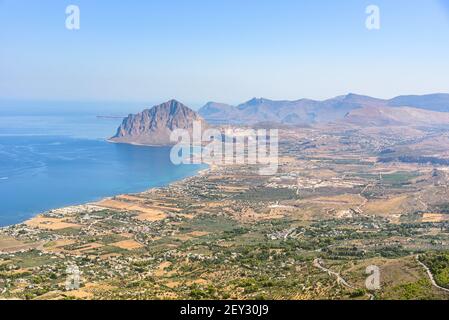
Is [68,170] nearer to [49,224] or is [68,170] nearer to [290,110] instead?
[49,224]

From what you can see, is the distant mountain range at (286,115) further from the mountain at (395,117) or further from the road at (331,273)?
the road at (331,273)

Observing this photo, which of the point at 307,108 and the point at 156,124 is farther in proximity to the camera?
the point at 307,108

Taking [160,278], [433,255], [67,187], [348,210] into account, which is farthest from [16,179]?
[433,255]

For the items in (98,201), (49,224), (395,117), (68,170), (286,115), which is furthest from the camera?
(286,115)

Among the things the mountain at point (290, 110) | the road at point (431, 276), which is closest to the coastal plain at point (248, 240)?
the road at point (431, 276)

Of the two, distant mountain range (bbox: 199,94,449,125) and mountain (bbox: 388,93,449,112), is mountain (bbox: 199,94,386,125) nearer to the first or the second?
distant mountain range (bbox: 199,94,449,125)

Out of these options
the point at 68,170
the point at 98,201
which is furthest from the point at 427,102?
the point at 98,201
